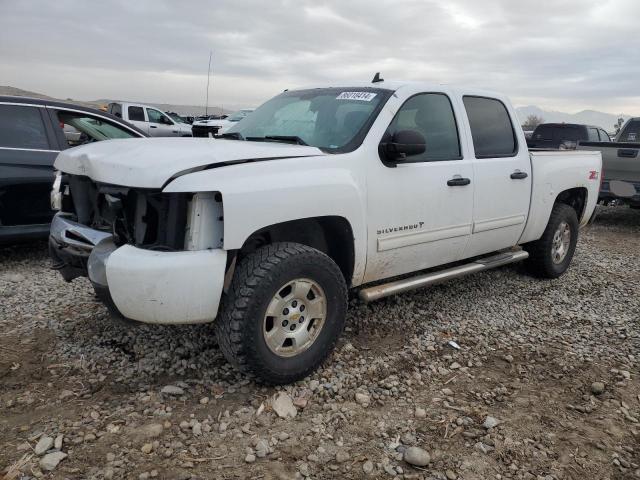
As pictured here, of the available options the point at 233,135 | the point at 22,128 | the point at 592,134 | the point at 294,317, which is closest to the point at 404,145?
the point at 294,317

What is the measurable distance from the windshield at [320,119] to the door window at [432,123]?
216 millimetres

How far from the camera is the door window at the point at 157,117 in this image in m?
18.8

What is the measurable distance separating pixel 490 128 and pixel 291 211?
238 cm

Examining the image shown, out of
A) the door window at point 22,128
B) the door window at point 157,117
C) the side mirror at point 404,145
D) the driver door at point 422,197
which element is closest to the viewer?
the side mirror at point 404,145

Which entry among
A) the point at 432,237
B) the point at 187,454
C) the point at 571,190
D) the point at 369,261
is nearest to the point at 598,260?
the point at 571,190

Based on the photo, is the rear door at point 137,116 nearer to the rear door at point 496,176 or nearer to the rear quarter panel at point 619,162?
the rear quarter panel at point 619,162

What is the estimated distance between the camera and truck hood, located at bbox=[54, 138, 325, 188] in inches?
103

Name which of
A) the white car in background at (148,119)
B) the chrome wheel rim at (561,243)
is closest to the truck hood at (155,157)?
the chrome wheel rim at (561,243)

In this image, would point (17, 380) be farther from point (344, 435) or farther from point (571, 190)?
point (571, 190)

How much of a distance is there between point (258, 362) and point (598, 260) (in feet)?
17.0

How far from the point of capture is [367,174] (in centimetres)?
331

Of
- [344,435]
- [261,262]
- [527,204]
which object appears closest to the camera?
[344,435]

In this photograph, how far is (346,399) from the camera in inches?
118

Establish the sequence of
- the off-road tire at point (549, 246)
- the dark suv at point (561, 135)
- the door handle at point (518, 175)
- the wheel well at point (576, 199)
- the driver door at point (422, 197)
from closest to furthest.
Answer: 1. the driver door at point (422, 197)
2. the door handle at point (518, 175)
3. the off-road tire at point (549, 246)
4. the wheel well at point (576, 199)
5. the dark suv at point (561, 135)
